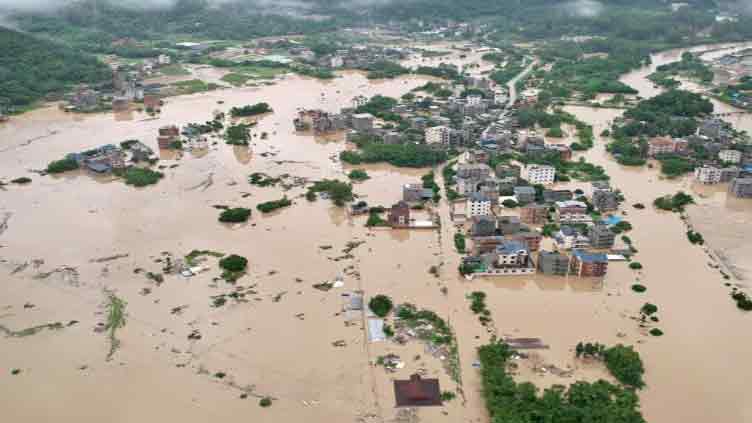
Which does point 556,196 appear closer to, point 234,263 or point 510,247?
point 510,247

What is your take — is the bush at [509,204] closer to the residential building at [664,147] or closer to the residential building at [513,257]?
the residential building at [513,257]

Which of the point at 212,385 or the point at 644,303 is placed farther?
the point at 644,303

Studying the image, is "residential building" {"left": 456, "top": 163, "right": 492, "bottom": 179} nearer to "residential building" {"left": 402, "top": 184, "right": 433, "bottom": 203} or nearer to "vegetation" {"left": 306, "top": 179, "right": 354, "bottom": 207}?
"residential building" {"left": 402, "top": 184, "right": 433, "bottom": 203}

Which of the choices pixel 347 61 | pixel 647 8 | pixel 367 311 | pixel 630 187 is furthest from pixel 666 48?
pixel 367 311

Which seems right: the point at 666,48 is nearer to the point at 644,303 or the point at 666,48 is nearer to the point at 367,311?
the point at 644,303

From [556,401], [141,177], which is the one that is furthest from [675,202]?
[141,177]
